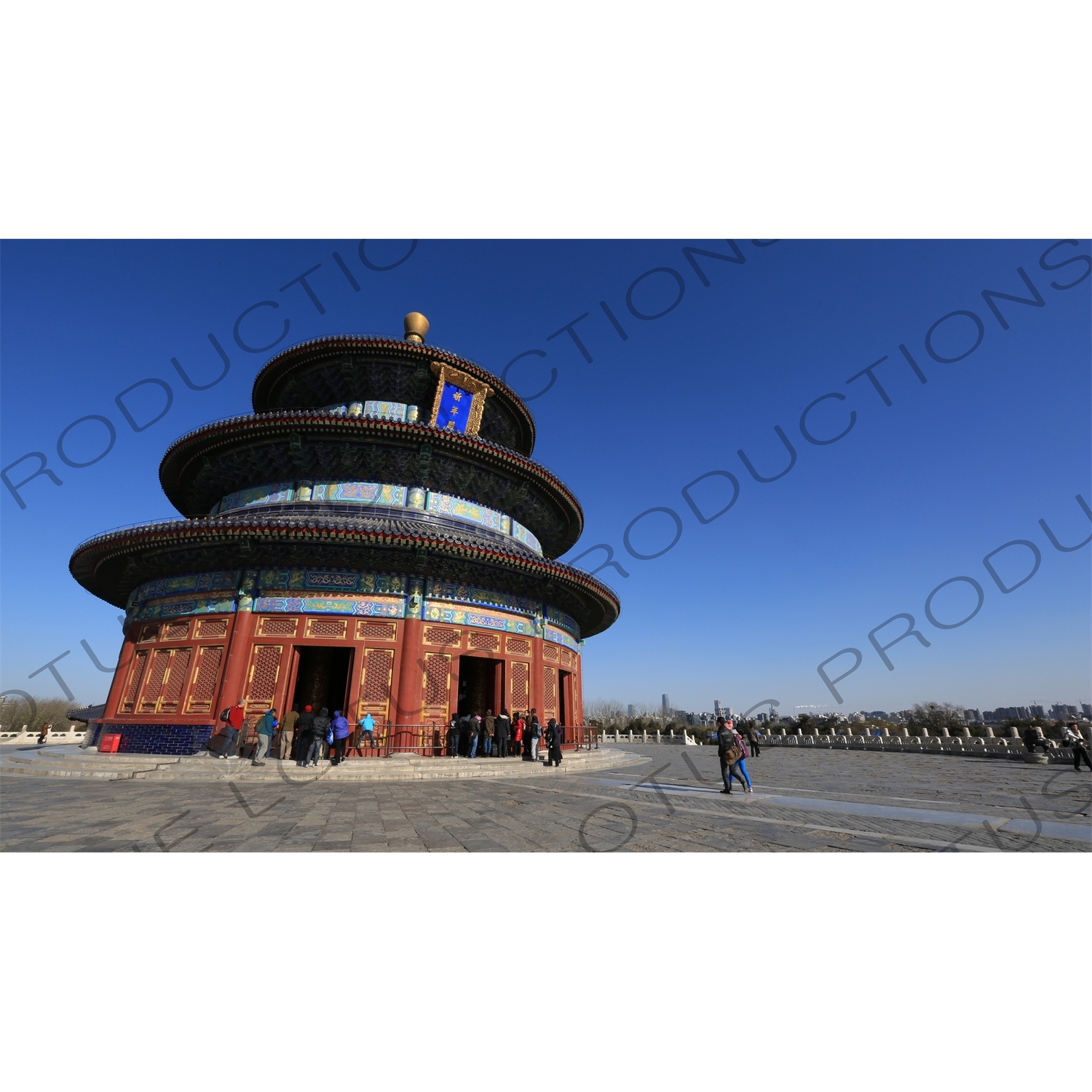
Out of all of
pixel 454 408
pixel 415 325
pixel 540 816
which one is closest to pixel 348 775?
pixel 540 816

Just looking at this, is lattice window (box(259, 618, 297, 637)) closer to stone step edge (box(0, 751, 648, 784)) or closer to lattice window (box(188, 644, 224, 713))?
lattice window (box(188, 644, 224, 713))

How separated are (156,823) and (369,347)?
17337 millimetres

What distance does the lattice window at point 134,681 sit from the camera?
560 inches

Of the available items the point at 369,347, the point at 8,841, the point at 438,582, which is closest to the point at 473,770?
the point at 438,582

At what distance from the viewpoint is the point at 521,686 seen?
15.9 metres

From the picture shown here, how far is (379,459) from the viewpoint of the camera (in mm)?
17109

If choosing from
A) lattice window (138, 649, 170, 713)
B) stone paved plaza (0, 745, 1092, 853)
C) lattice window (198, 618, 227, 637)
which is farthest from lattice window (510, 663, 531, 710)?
lattice window (138, 649, 170, 713)

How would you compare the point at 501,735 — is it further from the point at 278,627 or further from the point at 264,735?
the point at 278,627

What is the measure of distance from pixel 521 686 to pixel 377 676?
4451 millimetres

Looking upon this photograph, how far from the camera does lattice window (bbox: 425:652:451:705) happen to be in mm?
13969

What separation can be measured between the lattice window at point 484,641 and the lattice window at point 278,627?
3722mm

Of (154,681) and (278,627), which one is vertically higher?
(278,627)

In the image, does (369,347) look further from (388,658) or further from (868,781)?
(868,781)

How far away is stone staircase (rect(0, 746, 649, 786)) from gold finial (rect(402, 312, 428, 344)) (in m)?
17.0
